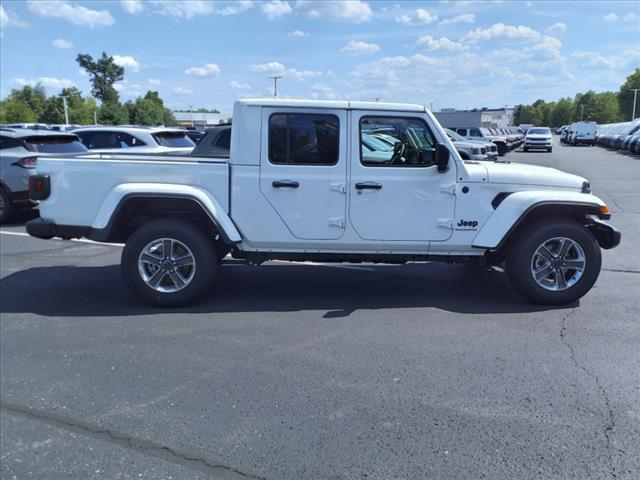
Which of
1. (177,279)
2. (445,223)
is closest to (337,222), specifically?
(445,223)

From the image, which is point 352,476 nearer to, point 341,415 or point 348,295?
point 341,415

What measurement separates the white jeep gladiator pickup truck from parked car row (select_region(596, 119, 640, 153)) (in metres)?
33.7

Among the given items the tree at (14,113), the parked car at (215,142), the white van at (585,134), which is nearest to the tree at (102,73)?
the tree at (14,113)

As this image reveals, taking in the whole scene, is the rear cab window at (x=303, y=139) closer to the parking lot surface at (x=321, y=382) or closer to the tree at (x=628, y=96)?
the parking lot surface at (x=321, y=382)

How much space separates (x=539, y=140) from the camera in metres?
36.9

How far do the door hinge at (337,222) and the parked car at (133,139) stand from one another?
7.13 meters

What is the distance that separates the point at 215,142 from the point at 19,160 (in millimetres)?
4342

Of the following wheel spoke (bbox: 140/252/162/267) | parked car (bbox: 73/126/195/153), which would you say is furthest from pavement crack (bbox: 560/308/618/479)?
parked car (bbox: 73/126/195/153)

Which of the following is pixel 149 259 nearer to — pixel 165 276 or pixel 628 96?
pixel 165 276

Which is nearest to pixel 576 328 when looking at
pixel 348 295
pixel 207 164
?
pixel 348 295

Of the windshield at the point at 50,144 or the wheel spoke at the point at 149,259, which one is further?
the windshield at the point at 50,144

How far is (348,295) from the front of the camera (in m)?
5.93

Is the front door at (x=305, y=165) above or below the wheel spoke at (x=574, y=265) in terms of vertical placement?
above

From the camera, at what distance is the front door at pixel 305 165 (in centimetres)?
532
